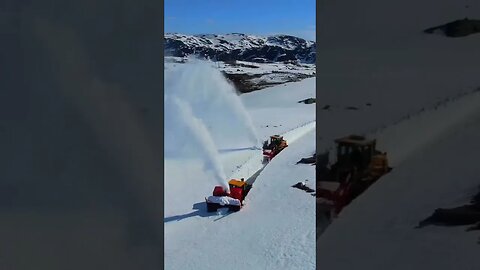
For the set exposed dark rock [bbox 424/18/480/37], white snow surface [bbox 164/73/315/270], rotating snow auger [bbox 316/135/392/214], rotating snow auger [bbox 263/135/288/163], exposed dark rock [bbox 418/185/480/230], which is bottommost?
white snow surface [bbox 164/73/315/270]

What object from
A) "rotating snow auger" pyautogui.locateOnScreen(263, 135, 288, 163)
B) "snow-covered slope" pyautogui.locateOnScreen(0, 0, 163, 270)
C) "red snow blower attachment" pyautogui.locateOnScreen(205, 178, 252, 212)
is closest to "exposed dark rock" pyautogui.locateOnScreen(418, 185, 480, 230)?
"snow-covered slope" pyautogui.locateOnScreen(0, 0, 163, 270)

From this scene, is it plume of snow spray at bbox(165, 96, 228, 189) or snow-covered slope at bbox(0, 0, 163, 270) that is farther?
plume of snow spray at bbox(165, 96, 228, 189)

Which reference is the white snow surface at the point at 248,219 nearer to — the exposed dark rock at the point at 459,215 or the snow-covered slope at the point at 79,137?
the snow-covered slope at the point at 79,137

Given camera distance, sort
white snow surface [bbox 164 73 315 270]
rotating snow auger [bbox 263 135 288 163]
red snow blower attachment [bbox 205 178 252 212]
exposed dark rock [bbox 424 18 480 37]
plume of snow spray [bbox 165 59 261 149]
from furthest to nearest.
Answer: plume of snow spray [bbox 165 59 261 149]
rotating snow auger [bbox 263 135 288 163]
red snow blower attachment [bbox 205 178 252 212]
white snow surface [bbox 164 73 315 270]
exposed dark rock [bbox 424 18 480 37]

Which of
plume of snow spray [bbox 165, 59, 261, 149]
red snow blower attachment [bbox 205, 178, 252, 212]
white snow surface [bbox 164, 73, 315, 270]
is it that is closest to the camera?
white snow surface [bbox 164, 73, 315, 270]

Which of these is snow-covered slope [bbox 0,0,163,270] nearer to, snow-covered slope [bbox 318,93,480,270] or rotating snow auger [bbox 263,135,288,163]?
snow-covered slope [bbox 318,93,480,270]

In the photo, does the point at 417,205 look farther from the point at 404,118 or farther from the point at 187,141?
the point at 187,141

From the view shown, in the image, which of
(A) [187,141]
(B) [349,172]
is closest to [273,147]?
(A) [187,141]
